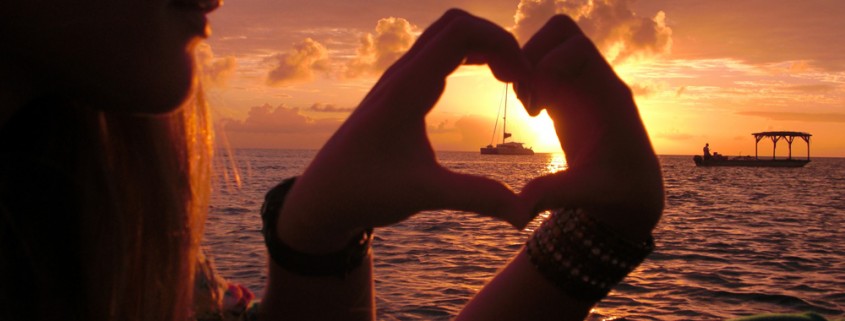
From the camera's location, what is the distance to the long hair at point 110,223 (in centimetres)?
111

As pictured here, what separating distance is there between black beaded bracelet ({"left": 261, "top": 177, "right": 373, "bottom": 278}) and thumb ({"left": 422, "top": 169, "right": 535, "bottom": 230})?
335 millimetres

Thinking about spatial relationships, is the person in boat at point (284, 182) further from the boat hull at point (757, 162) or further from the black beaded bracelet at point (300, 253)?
the boat hull at point (757, 162)

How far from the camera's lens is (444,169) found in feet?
2.94

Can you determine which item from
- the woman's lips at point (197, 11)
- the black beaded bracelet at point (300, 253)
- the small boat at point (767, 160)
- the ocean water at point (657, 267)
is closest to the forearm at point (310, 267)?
the black beaded bracelet at point (300, 253)

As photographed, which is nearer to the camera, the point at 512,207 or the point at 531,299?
the point at 512,207

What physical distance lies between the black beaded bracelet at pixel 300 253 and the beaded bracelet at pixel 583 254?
1.14 ft

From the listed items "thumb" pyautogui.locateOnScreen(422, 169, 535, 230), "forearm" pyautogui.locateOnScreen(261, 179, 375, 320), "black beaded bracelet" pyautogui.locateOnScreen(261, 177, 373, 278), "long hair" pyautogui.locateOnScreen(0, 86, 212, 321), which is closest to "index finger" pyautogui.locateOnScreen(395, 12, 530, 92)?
"thumb" pyautogui.locateOnScreen(422, 169, 535, 230)

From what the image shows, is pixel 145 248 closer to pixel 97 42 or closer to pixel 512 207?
pixel 97 42

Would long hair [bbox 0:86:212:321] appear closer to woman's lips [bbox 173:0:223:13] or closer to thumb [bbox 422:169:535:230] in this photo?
woman's lips [bbox 173:0:223:13]

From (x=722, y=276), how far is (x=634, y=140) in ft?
47.9

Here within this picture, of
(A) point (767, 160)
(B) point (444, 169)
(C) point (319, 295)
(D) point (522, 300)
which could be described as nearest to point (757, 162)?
(A) point (767, 160)

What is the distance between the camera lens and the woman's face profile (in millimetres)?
1023

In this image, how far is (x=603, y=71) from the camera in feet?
3.81

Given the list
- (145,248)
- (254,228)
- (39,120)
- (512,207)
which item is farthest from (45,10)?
(254,228)
